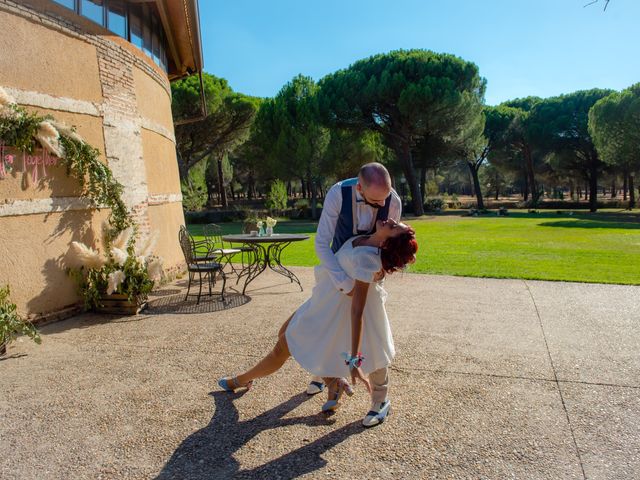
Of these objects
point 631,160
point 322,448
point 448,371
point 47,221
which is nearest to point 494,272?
point 448,371

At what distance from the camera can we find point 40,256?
17.2 ft

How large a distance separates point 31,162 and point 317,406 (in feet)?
14.7

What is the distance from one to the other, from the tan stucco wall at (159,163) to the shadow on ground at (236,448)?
543 centimetres

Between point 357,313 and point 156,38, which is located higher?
point 156,38

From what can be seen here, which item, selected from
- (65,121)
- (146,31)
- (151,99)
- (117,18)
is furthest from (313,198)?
(65,121)

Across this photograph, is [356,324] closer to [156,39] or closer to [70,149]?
[70,149]

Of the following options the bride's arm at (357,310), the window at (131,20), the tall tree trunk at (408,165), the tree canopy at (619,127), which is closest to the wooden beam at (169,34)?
the window at (131,20)

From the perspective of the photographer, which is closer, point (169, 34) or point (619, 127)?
point (169, 34)

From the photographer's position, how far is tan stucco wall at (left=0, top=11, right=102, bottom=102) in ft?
16.1

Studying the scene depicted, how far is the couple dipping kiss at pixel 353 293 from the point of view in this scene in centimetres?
238

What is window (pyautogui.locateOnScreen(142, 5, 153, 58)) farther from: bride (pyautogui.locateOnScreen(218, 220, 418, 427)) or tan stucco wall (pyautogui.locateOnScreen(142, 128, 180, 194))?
bride (pyautogui.locateOnScreen(218, 220, 418, 427))

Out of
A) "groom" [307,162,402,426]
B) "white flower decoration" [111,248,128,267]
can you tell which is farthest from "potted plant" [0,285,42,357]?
"groom" [307,162,402,426]

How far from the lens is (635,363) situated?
3750mm

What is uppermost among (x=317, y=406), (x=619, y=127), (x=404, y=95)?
(x=404, y=95)
